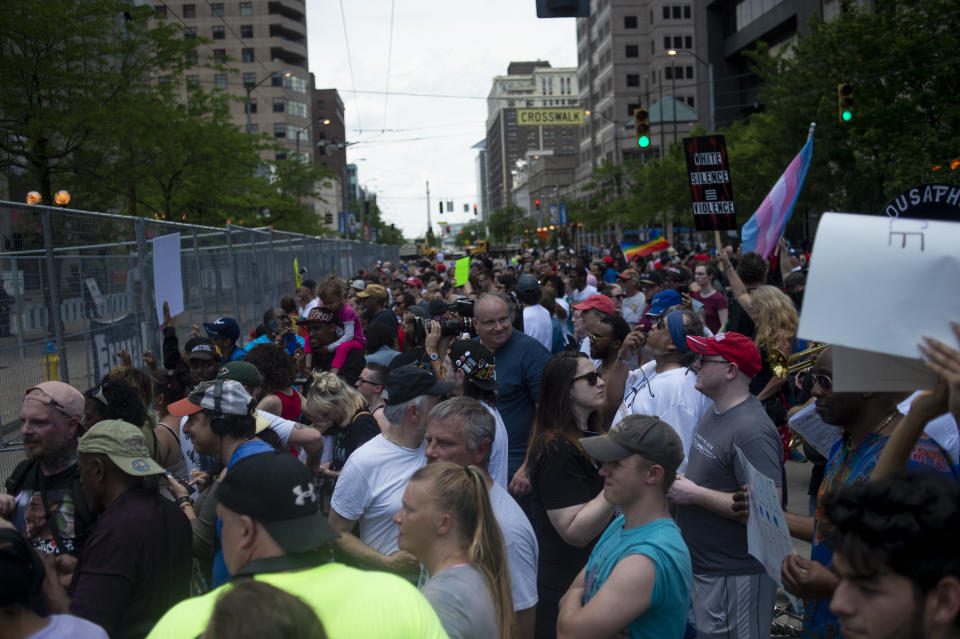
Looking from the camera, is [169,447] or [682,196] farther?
[682,196]

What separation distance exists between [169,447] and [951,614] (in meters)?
4.62

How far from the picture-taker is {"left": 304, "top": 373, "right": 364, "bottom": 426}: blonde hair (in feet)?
17.6

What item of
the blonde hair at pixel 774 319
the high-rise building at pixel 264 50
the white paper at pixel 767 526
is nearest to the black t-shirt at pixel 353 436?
the white paper at pixel 767 526

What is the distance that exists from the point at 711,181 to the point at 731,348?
21.6 feet

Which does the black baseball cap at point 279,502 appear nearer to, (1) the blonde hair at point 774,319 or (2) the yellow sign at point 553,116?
(1) the blonde hair at point 774,319

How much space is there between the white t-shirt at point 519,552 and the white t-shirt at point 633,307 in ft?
29.1

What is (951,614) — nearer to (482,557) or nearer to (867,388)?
(867,388)

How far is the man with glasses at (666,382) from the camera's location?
17.4 ft

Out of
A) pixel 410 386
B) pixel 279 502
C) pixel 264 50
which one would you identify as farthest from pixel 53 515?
pixel 264 50

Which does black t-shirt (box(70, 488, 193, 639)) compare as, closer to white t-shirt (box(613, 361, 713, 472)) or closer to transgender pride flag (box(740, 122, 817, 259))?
white t-shirt (box(613, 361, 713, 472))

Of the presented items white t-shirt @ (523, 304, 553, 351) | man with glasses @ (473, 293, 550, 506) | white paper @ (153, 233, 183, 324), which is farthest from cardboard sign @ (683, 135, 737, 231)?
white paper @ (153, 233, 183, 324)

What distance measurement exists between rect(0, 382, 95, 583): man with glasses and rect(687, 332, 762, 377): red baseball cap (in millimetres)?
3022

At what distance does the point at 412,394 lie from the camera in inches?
171

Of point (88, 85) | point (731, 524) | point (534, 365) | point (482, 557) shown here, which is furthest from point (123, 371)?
point (88, 85)
